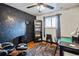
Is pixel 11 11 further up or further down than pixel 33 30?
further up

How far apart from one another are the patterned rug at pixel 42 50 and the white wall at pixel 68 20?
1.05 ft

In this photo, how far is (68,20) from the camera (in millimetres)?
1629

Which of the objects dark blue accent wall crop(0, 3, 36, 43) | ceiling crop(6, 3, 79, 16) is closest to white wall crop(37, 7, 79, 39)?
ceiling crop(6, 3, 79, 16)

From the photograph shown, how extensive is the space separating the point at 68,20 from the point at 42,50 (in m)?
0.71

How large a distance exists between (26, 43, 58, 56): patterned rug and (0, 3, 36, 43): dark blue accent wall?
21cm

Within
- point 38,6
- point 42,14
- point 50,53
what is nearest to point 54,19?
point 42,14

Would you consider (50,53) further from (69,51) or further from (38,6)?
(38,6)

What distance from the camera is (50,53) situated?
167 centimetres

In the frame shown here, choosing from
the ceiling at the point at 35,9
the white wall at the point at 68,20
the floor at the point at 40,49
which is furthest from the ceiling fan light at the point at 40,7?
the floor at the point at 40,49

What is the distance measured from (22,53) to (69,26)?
97 centimetres

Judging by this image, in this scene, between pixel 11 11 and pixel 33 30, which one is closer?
pixel 11 11

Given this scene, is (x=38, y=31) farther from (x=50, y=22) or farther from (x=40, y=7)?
(x=40, y=7)

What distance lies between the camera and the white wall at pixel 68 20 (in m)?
1.59

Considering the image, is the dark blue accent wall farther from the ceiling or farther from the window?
the window
